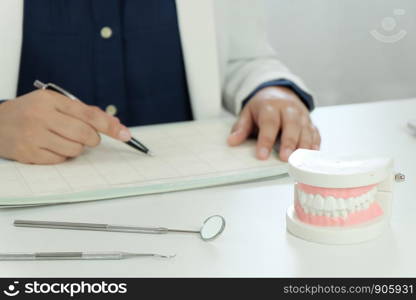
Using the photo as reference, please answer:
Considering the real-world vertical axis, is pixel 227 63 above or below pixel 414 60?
above

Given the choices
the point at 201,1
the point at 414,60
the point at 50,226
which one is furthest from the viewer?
the point at 414,60

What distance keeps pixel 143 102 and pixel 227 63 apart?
7.5 inches

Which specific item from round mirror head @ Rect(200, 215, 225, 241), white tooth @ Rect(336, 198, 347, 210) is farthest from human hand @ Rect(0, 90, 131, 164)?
white tooth @ Rect(336, 198, 347, 210)

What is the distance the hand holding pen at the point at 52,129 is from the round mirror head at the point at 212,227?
0.29m

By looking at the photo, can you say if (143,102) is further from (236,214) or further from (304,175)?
(304,175)

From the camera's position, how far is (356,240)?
70 cm

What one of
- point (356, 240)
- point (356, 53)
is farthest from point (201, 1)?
point (356, 240)

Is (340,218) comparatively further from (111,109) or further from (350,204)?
(111,109)

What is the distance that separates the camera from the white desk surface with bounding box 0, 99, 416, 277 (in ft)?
2.16

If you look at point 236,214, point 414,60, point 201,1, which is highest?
point 201,1

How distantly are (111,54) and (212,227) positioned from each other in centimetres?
68

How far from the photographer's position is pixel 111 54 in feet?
4.38

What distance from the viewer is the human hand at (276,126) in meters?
0.99

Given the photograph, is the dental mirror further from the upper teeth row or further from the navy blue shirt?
the navy blue shirt
